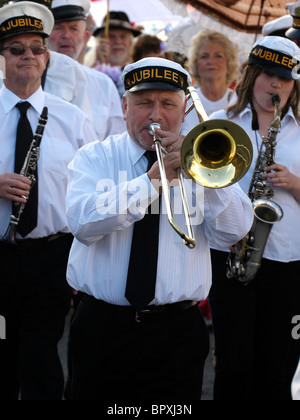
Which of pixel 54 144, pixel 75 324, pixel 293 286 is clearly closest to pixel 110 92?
pixel 54 144

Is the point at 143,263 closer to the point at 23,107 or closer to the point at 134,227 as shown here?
the point at 134,227

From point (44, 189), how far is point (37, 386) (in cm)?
117

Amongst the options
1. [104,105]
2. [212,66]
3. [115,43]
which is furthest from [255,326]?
[115,43]

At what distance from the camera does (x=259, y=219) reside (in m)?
4.41

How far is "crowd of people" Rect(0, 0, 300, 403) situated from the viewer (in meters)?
3.51

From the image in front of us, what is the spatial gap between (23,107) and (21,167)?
38 cm

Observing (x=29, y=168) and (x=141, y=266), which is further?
(x=29, y=168)

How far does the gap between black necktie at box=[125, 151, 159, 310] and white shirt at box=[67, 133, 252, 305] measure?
0.13 ft

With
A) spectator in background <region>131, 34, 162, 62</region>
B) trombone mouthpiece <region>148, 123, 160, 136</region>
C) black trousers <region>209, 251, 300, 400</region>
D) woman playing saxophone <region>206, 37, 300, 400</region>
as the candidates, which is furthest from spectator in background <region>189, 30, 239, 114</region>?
trombone mouthpiece <region>148, 123, 160, 136</region>

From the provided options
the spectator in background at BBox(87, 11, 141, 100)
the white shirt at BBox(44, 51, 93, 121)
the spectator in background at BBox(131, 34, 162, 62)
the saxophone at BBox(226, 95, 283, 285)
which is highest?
the spectator in background at BBox(87, 11, 141, 100)

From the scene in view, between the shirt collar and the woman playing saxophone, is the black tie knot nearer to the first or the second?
the shirt collar

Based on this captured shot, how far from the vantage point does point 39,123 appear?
14.7ft

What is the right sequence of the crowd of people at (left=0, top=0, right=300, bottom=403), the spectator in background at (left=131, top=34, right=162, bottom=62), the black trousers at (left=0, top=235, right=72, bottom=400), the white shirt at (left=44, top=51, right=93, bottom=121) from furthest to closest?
the spectator in background at (left=131, top=34, right=162, bottom=62), the white shirt at (left=44, top=51, right=93, bottom=121), the black trousers at (left=0, top=235, right=72, bottom=400), the crowd of people at (left=0, top=0, right=300, bottom=403)

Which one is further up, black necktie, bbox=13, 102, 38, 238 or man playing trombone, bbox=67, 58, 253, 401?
black necktie, bbox=13, 102, 38, 238
